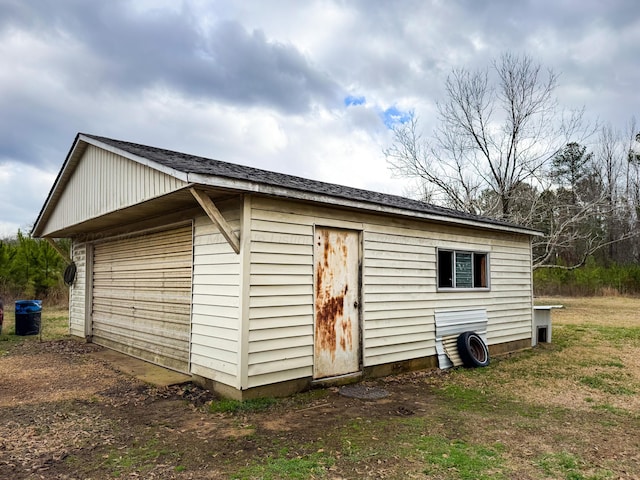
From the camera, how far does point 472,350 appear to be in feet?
24.7

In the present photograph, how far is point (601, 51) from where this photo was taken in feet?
47.0

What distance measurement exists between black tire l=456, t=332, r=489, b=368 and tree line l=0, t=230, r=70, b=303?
49.6 feet

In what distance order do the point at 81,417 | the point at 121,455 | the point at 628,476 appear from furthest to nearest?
the point at 81,417 → the point at 121,455 → the point at 628,476

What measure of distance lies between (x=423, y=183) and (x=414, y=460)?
17.0 meters

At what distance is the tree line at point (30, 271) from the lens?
16.0m

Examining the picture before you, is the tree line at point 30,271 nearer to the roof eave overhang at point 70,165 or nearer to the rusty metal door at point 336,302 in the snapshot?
the roof eave overhang at point 70,165

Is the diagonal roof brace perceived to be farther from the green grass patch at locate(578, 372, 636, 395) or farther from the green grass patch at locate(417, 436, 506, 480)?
the green grass patch at locate(578, 372, 636, 395)

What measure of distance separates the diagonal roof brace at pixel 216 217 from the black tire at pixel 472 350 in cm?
438

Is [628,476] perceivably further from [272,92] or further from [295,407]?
[272,92]

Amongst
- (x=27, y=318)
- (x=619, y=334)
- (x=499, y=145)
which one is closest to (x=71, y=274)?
(x=27, y=318)

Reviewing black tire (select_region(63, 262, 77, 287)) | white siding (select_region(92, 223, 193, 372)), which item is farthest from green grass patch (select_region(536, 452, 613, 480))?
black tire (select_region(63, 262, 77, 287))

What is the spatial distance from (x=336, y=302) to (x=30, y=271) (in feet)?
50.6

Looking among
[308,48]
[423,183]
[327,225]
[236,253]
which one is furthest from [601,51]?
[236,253]

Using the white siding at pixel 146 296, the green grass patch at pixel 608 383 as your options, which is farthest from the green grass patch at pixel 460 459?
the white siding at pixel 146 296
